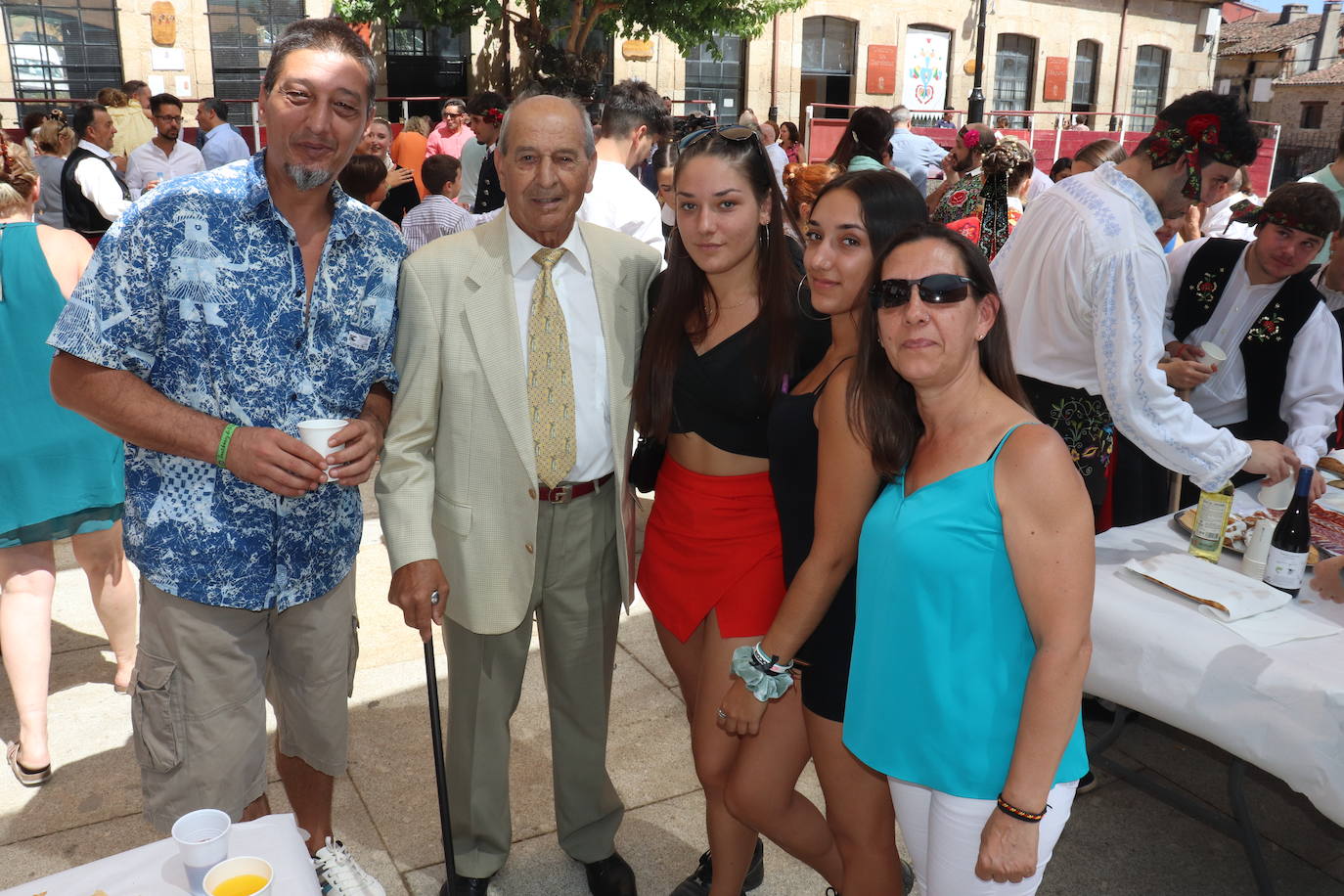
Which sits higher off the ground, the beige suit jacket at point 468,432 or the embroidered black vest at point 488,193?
the embroidered black vest at point 488,193

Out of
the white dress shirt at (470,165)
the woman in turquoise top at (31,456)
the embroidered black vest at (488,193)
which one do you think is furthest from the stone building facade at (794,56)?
the woman in turquoise top at (31,456)

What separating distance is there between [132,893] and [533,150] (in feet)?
5.71

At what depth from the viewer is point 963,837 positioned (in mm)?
Answer: 1872

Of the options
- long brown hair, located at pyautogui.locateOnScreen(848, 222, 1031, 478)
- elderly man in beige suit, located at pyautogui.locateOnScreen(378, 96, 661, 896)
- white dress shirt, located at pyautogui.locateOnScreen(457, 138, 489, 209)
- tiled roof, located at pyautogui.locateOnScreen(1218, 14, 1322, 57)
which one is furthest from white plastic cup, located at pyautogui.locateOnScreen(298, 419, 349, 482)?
tiled roof, located at pyautogui.locateOnScreen(1218, 14, 1322, 57)

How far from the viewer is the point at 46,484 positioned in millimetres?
3371

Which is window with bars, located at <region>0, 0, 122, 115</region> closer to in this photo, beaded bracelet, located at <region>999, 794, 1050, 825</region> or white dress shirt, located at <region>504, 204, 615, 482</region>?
white dress shirt, located at <region>504, 204, 615, 482</region>

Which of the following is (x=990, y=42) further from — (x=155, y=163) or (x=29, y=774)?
(x=29, y=774)

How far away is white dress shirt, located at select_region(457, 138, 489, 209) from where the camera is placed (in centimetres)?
805

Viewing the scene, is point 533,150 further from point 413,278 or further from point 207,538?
point 207,538

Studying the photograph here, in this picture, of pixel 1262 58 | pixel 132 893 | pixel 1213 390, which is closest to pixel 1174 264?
pixel 1213 390

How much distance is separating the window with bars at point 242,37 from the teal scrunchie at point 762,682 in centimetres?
1847

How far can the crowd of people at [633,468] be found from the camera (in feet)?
6.07

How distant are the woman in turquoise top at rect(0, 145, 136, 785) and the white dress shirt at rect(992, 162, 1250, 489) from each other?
3.14m

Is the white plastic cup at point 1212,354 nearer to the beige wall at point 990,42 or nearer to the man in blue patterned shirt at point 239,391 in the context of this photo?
the man in blue patterned shirt at point 239,391
